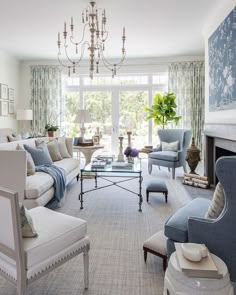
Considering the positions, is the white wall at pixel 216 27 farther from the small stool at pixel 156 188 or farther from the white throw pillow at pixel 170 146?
the small stool at pixel 156 188

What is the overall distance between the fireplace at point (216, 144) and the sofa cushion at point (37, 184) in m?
2.41

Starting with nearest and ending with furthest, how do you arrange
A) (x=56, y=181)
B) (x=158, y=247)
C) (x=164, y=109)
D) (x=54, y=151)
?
(x=158, y=247) → (x=56, y=181) → (x=54, y=151) → (x=164, y=109)

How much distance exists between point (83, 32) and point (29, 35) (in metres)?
1.20

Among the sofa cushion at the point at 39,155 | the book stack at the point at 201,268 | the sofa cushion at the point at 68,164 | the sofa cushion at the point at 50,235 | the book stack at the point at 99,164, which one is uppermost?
the sofa cushion at the point at 39,155

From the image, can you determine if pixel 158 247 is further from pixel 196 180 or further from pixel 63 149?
pixel 63 149

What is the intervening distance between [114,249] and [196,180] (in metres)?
2.53

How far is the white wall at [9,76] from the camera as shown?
6738 mm

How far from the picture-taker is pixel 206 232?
65.6 inches

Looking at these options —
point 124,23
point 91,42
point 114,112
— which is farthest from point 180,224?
point 114,112

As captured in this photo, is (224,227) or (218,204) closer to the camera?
(224,227)

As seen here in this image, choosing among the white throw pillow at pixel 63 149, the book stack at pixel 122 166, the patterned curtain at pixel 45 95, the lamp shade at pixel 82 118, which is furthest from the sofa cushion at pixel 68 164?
the patterned curtain at pixel 45 95

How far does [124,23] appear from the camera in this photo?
4789mm

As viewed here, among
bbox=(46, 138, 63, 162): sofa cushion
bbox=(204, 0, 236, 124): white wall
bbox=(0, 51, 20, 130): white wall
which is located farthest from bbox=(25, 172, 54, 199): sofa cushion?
bbox=(0, 51, 20, 130): white wall

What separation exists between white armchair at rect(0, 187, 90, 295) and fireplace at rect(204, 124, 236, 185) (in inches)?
93.4
